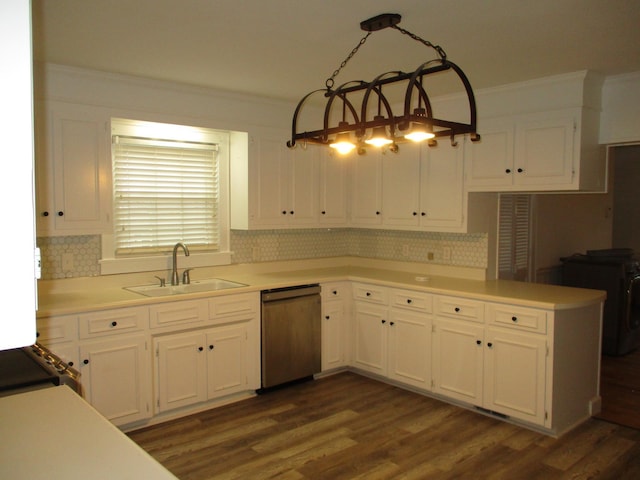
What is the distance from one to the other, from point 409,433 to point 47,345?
2.32m

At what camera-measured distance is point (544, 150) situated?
3.66m

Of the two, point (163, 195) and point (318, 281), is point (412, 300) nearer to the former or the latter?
point (318, 281)

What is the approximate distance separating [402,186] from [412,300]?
1103 mm

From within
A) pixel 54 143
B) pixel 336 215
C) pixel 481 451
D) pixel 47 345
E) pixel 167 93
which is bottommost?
pixel 481 451

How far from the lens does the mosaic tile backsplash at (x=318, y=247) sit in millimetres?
3586

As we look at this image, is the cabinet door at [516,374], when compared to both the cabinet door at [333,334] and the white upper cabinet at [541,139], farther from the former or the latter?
the cabinet door at [333,334]

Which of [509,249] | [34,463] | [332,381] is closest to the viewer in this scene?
[34,463]

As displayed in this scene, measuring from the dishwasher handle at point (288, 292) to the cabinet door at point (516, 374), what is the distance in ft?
4.75

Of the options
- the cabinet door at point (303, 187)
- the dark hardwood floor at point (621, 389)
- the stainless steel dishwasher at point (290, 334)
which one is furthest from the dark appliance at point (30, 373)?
the dark hardwood floor at point (621, 389)

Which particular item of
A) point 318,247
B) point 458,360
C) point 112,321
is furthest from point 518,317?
point 112,321

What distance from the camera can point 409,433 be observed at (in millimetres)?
3385

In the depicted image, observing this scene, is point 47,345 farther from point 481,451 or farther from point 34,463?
point 481,451

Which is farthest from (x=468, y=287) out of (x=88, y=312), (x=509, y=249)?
(x=88, y=312)

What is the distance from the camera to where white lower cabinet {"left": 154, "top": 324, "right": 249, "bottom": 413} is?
11.5ft
